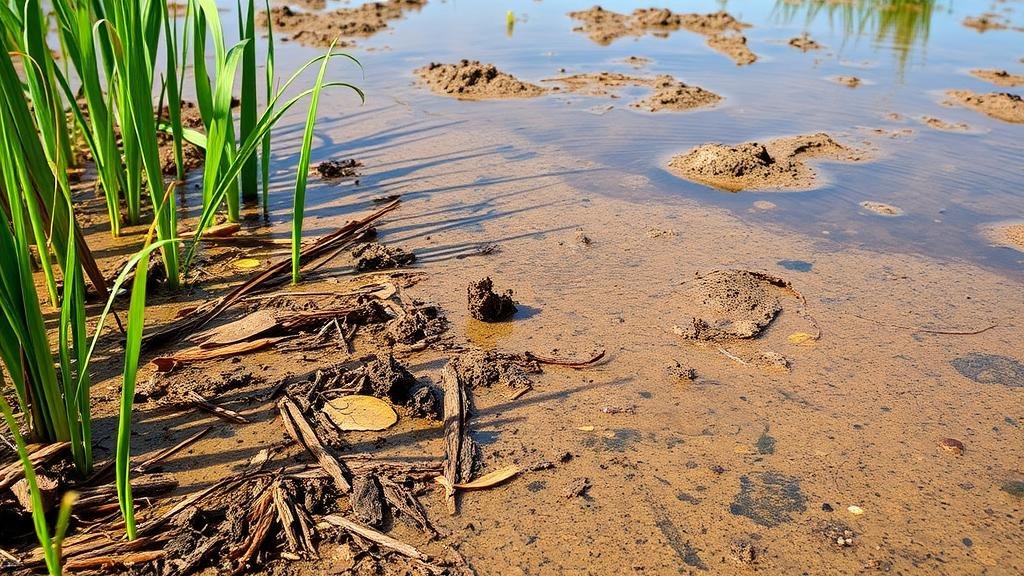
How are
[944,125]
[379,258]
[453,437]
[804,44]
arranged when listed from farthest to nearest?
1. [804,44]
2. [944,125]
3. [379,258]
4. [453,437]

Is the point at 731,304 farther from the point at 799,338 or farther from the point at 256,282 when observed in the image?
the point at 256,282

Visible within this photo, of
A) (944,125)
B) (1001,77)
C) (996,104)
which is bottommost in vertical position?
(944,125)

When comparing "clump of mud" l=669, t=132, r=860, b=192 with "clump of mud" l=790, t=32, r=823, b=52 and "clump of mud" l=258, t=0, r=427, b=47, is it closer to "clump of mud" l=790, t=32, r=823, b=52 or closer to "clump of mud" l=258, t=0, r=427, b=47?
"clump of mud" l=790, t=32, r=823, b=52

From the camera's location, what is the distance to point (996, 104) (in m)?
5.72

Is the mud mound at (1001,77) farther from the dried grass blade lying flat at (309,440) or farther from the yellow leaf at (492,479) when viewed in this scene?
the dried grass blade lying flat at (309,440)

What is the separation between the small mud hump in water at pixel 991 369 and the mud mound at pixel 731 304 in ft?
1.99

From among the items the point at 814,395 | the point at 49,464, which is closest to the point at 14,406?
the point at 49,464

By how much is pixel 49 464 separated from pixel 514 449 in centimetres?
113

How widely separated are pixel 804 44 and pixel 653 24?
1.70 m

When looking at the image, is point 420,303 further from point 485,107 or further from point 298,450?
point 485,107

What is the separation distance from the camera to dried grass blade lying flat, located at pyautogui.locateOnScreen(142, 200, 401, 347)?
263cm

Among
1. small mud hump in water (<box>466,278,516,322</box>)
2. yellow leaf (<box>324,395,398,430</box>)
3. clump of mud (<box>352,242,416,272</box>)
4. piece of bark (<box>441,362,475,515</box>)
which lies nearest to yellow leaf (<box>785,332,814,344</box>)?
small mud hump in water (<box>466,278,516,322</box>)

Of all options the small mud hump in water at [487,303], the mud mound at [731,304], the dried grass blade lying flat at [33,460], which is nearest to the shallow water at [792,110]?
the mud mound at [731,304]

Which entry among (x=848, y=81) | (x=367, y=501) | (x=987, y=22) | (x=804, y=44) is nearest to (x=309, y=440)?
(x=367, y=501)
